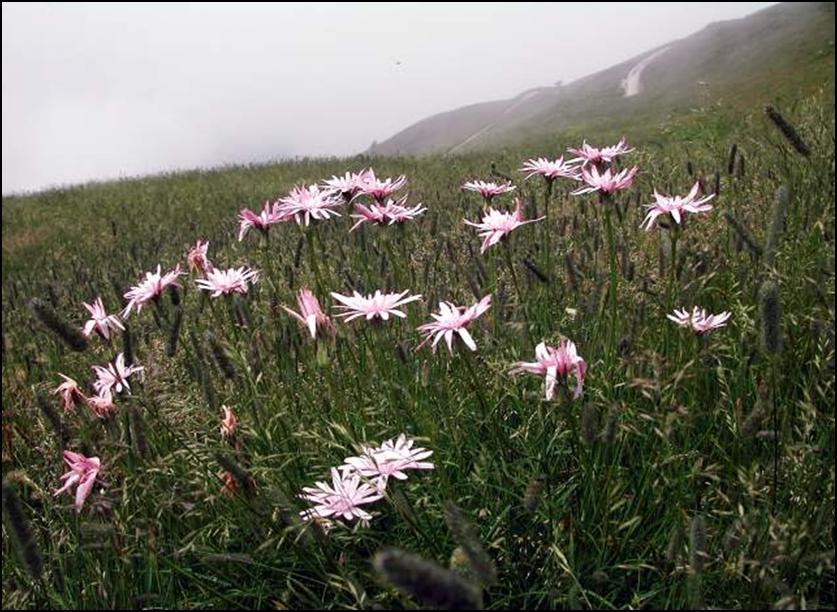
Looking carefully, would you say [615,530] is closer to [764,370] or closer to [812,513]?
[812,513]

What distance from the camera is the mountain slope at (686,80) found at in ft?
131

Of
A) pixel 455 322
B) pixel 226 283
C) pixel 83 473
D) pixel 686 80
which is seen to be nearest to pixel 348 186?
pixel 226 283

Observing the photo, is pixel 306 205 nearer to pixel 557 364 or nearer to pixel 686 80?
pixel 557 364

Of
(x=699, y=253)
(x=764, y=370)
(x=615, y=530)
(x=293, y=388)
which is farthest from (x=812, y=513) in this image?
(x=293, y=388)

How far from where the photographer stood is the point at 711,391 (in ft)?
9.27

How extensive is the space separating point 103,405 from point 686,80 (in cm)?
5873

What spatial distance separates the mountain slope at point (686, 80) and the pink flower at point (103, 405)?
944 inches

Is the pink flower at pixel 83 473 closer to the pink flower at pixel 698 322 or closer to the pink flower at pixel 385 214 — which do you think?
the pink flower at pixel 385 214

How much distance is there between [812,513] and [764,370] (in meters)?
0.83

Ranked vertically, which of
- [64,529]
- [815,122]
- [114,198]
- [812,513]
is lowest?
[812,513]

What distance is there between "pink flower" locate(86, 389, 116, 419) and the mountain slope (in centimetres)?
2397

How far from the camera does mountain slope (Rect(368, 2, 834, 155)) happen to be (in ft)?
Answer: 131

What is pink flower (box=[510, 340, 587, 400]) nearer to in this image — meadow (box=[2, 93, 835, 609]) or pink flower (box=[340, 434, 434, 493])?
meadow (box=[2, 93, 835, 609])

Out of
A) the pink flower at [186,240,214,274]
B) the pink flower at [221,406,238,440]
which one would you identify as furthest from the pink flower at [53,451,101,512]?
the pink flower at [186,240,214,274]
